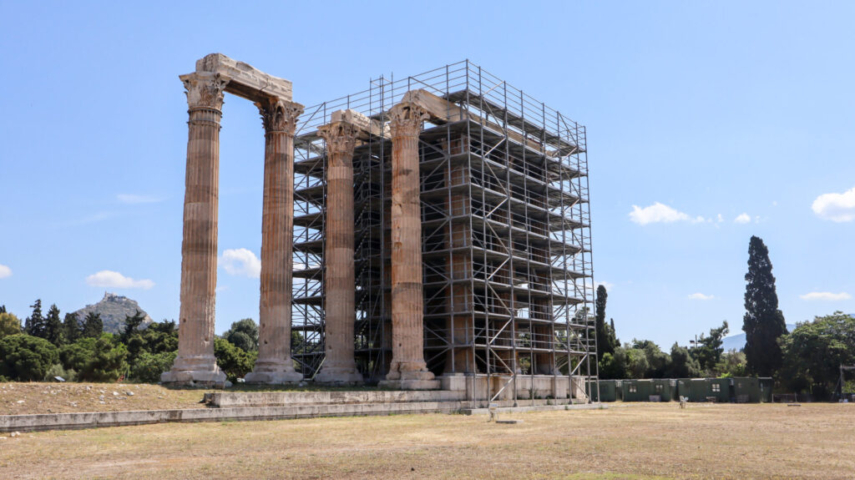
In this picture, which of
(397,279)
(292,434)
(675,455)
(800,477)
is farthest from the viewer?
(397,279)

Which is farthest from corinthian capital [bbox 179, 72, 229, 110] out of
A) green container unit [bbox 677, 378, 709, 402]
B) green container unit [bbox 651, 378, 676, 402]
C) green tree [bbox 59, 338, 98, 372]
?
green container unit [bbox 677, 378, 709, 402]

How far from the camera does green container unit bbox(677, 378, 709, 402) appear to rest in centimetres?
6316

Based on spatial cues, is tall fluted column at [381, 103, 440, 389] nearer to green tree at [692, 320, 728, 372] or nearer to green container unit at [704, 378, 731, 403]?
green container unit at [704, 378, 731, 403]

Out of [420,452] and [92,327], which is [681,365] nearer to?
[420,452]

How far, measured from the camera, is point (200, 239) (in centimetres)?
3281

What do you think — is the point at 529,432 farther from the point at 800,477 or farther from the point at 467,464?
the point at 800,477

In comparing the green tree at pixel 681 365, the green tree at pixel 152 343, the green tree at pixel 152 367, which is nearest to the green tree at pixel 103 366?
the green tree at pixel 152 367

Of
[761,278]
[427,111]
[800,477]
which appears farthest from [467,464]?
[761,278]

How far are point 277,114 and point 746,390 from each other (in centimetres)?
4585

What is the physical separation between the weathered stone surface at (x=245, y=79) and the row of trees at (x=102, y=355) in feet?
86.4

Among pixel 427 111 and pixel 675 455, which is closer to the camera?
pixel 675 455

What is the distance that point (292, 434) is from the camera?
830 inches

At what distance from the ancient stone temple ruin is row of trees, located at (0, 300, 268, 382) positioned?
15.0m

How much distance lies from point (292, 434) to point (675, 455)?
10782 millimetres
